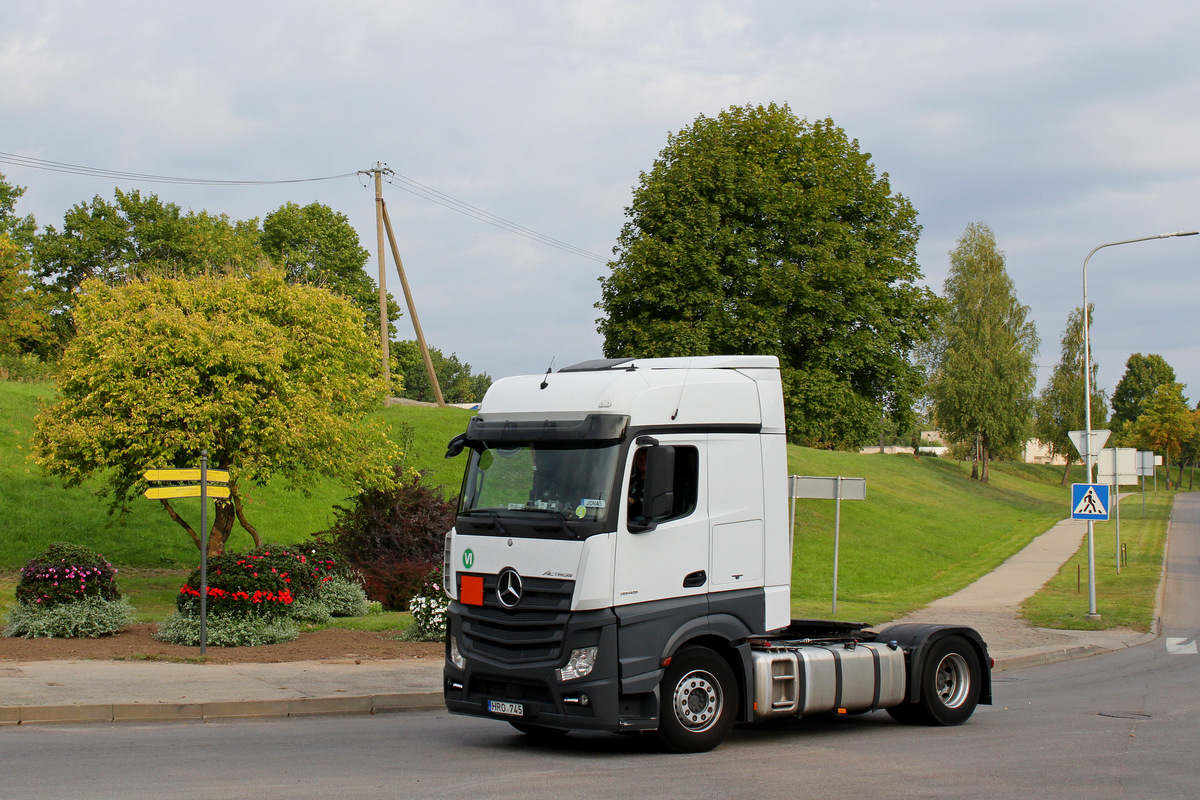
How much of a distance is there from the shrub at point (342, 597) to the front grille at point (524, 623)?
377 inches

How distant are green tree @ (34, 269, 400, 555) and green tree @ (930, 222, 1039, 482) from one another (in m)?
45.8

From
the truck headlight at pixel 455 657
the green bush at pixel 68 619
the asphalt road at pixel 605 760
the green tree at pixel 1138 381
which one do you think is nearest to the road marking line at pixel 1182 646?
the asphalt road at pixel 605 760

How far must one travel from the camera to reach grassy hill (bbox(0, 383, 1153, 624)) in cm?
2689

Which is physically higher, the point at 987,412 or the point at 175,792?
the point at 987,412

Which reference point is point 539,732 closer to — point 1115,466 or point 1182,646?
point 1182,646

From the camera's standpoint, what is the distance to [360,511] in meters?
20.5

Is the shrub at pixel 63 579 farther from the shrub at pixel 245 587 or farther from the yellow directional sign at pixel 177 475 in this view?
the yellow directional sign at pixel 177 475

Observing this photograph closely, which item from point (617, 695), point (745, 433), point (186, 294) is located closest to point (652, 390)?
point (745, 433)

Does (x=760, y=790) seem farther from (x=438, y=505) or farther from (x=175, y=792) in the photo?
(x=438, y=505)

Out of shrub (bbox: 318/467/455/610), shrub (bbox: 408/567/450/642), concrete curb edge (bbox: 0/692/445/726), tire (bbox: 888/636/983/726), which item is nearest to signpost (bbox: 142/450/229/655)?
shrub (bbox: 408/567/450/642)

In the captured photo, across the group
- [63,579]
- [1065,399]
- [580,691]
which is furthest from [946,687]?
[1065,399]

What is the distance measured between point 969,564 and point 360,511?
66.0ft

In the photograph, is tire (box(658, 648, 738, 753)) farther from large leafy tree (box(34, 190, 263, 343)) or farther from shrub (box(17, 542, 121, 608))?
large leafy tree (box(34, 190, 263, 343))

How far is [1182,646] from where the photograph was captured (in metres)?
17.0
